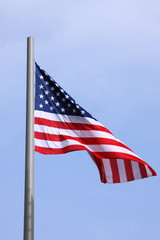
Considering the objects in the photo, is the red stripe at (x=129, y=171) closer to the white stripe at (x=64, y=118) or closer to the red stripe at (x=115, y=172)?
the red stripe at (x=115, y=172)

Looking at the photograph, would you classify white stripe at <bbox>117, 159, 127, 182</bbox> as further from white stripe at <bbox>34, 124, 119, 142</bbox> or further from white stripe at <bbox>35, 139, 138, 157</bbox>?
white stripe at <bbox>34, 124, 119, 142</bbox>

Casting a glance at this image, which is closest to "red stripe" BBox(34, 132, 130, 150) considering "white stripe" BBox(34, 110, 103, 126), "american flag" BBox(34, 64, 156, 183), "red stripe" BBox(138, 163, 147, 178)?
"american flag" BBox(34, 64, 156, 183)

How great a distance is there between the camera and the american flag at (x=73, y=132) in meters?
10.9

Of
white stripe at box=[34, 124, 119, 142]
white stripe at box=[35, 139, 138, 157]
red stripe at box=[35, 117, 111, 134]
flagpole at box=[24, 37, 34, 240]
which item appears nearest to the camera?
flagpole at box=[24, 37, 34, 240]

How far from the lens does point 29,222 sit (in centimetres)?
905

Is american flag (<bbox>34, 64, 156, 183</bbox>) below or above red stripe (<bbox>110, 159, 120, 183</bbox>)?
above

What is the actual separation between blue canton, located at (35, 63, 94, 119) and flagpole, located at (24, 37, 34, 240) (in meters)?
0.98

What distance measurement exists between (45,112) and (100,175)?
7.78 feet

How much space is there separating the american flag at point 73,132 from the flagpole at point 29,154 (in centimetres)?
90

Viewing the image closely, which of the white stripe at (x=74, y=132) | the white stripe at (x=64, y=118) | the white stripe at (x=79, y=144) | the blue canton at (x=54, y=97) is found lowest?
the white stripe at (x=79, y=144)

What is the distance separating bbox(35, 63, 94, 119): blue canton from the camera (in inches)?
448

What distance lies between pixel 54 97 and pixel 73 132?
105 cm

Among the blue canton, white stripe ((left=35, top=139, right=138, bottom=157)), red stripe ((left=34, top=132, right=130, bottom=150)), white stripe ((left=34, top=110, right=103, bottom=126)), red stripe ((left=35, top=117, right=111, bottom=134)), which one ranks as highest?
the blue canton

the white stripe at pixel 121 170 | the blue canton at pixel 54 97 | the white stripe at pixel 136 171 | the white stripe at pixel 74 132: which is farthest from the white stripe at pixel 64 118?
the white stripe at pixel 136 171
